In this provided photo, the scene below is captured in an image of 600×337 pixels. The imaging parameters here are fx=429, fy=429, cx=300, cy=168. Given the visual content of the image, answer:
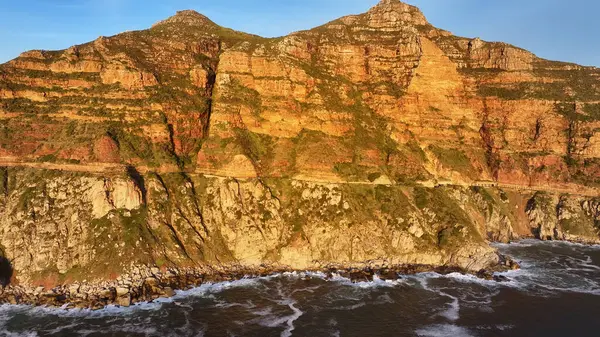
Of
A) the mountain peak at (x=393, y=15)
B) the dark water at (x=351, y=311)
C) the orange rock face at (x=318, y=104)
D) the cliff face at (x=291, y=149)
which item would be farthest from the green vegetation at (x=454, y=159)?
the mountain peak at (x=393, y=15)

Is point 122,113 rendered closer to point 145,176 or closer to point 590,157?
point 145,176

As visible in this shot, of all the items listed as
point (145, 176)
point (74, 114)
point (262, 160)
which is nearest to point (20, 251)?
point (145, 176)

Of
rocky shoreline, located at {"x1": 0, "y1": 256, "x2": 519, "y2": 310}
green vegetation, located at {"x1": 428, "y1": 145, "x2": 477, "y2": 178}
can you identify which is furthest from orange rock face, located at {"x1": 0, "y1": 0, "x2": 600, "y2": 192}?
rocky shoreline, located at {"x1": 0, "y1": 256, "x2": 519, "y2": 310}

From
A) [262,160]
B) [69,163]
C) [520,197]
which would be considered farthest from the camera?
[520,197]

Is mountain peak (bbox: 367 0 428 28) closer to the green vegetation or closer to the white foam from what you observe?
the green vegetation

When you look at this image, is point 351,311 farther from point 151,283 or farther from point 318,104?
point 318,104

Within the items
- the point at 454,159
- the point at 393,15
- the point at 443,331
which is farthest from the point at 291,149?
the point at 393,15

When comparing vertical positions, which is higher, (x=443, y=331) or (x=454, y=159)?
(x=454, y=159)
